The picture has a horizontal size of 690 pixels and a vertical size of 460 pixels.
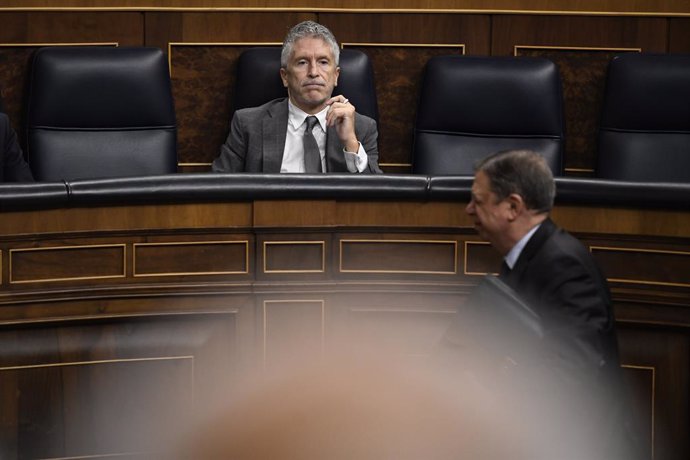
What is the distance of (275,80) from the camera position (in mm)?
1435

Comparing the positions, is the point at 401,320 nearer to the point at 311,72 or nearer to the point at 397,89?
the point at 311,72

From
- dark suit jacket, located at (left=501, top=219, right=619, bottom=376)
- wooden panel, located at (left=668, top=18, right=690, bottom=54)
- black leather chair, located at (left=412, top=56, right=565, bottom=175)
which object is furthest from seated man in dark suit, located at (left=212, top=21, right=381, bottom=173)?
dark suit jacket, located at (left=501, top=219, right=619, bottom=376)

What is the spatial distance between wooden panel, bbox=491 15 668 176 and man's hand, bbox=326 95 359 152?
312mm

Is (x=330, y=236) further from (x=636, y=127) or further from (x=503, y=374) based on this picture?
(x=636, y=127)

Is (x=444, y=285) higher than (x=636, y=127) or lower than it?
lower

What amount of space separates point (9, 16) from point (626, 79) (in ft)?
2.63

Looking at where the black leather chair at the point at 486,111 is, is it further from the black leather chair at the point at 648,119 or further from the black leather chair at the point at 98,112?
the black leather chair at the point at 98,112

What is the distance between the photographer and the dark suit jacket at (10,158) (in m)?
1.28

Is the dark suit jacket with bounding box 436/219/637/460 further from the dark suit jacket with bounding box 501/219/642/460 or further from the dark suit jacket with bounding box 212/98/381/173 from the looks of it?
the dark suit jacket with bounding box 212/98/381/173

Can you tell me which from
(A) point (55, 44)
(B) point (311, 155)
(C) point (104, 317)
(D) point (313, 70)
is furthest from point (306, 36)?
(C) point (104, 317)

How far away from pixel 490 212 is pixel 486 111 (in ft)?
2.09

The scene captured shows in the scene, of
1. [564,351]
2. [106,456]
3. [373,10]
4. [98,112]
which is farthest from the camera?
[373,10]

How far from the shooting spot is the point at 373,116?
143 centimetres

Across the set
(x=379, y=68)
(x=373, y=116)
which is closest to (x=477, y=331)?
(x=373, y=116)
